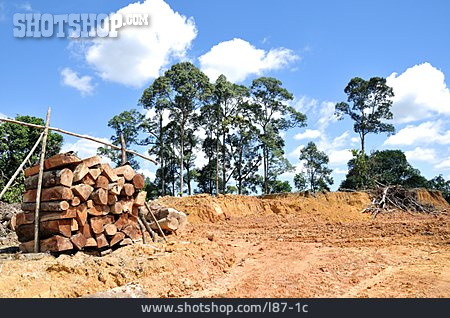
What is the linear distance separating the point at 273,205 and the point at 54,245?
Result: 53.8 ft

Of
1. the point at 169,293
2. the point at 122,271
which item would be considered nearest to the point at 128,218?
the point at 122,271

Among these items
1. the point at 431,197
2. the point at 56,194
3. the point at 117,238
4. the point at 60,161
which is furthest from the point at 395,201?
the point at 56,194

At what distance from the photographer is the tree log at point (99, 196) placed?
7812mm

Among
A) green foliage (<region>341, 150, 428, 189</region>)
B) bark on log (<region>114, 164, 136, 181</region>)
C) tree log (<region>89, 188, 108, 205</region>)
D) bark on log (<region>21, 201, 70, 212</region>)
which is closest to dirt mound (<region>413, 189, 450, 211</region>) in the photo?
green foliage (<region>341, 150, 428, 189</region>)

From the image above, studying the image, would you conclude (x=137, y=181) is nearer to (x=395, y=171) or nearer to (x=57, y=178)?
(x=57, y=178)

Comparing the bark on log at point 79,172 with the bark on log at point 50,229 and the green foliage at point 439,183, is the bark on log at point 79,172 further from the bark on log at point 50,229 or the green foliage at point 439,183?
the green foliage at point 439,183

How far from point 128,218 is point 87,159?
1.73 metres

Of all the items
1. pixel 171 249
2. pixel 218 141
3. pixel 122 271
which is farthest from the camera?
pixel 218 141

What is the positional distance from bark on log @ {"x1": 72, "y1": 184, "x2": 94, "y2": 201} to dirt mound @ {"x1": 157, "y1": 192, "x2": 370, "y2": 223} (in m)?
11.2

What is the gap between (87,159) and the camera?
7.94 meters

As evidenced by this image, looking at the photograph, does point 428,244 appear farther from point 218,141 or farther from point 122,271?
point 218,141

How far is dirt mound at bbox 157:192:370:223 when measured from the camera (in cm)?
1950

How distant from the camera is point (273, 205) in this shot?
22.3 meters

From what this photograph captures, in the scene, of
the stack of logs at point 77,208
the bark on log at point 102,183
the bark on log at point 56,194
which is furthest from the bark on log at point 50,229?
the bark on log at point 102,183
